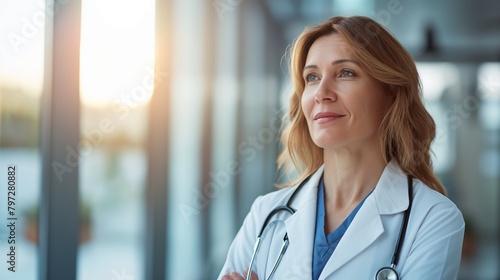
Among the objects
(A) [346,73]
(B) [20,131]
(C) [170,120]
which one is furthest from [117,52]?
(A) [346,73]

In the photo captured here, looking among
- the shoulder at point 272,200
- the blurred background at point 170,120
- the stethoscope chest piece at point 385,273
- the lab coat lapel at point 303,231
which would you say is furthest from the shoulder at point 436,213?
the blurred background at point 170,120

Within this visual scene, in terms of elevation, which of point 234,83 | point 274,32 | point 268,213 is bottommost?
point 268,213

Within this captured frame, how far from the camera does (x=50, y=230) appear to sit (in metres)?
1.92

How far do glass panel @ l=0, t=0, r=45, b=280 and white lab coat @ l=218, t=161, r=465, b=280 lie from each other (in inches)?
31.1

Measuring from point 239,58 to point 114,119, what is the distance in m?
1.85

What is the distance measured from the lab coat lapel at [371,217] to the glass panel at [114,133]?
1.17m

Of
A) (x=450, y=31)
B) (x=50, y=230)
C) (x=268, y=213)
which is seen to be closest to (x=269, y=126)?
(x=450, y=31)

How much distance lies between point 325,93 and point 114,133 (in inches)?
55.2

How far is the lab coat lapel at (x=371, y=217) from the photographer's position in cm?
124

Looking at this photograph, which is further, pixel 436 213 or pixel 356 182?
pixel 356 182

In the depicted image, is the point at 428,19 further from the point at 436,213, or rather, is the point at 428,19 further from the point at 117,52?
the point at 436,213

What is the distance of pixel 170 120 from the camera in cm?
272

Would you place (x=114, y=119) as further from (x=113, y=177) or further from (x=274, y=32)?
(x=274, y=32)

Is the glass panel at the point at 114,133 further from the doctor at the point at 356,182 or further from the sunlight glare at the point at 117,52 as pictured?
the doctor at the point at 356,182
